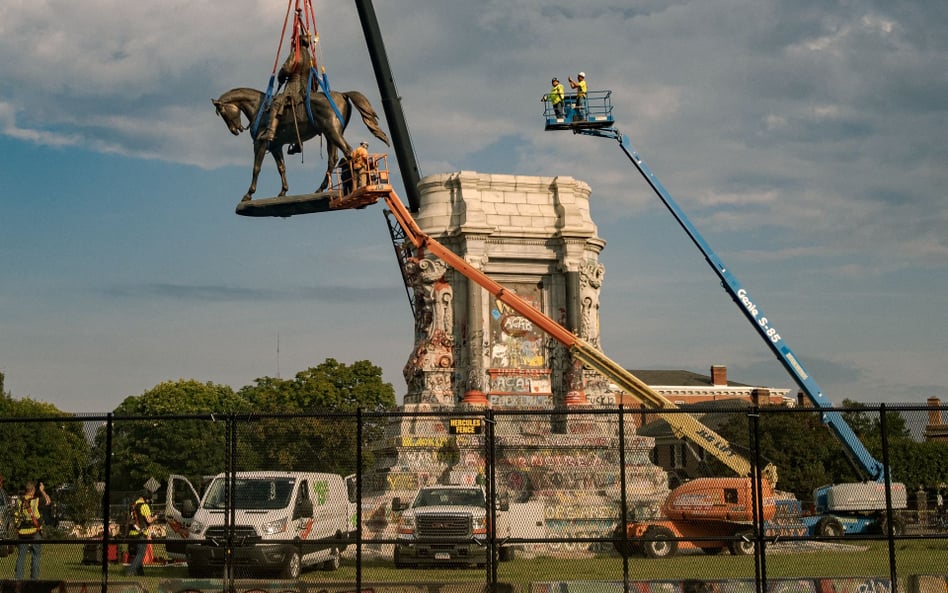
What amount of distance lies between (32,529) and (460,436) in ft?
61.2

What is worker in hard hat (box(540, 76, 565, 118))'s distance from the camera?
46875 mm

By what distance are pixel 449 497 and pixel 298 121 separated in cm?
1987

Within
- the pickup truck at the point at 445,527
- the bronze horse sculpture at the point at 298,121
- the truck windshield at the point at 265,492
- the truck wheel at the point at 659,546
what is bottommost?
the truck wheel at the point at 659,546

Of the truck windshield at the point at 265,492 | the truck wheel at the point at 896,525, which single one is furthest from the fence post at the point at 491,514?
the truck wheel at the point at 896,525

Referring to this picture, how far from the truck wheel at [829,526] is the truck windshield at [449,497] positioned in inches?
509

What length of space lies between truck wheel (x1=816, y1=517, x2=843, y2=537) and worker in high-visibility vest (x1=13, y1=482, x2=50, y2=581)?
2319cm

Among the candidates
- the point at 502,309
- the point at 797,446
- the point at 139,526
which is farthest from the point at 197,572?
the point at 797,446

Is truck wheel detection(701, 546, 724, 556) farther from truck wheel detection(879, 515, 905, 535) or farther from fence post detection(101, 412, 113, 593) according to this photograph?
fence post detection(101, 412, 113, 593)

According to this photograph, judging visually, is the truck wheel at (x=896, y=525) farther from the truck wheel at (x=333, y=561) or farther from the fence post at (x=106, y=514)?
the fence post at (x=106, y=514)

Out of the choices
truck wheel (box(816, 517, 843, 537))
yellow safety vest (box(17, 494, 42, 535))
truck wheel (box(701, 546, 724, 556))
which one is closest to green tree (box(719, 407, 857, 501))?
truck wheel (box(816, 517, 843, 537))

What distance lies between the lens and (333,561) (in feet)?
74.2

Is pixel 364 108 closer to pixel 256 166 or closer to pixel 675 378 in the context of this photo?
pixel 256 166

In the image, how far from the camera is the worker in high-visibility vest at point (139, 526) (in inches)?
969

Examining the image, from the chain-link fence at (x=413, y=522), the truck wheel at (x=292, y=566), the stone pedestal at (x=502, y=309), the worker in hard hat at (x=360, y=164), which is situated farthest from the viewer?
the stone pedestal at (x=502, y=309)
